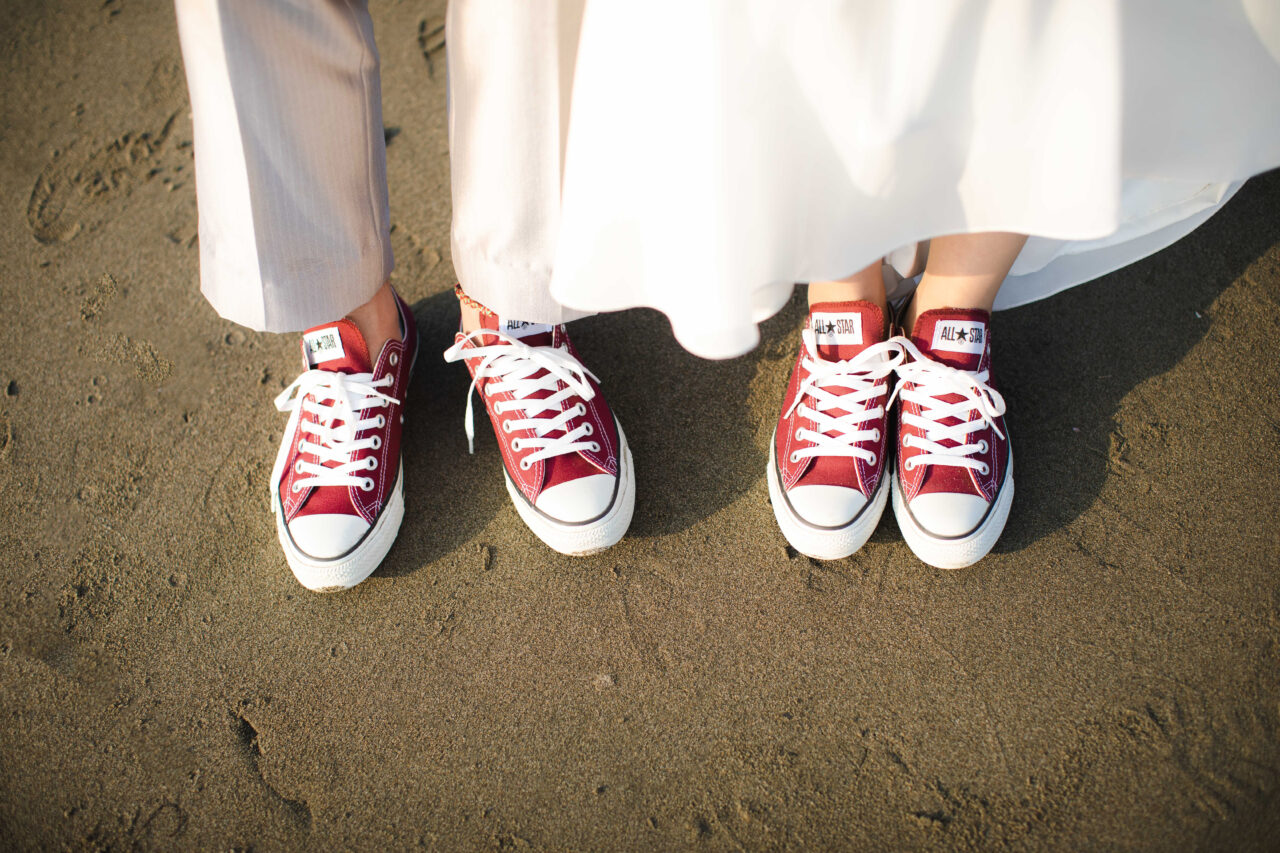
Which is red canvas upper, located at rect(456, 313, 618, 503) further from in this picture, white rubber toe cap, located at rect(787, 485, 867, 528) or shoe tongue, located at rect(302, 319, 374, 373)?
white rubber toe cap, located at rect(787, 485, 867, 528)

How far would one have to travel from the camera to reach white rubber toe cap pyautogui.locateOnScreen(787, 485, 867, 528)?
922 mm

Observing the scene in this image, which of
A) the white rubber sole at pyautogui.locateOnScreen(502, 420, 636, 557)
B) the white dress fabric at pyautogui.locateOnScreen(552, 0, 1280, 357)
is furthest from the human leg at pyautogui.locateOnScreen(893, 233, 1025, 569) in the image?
the white rubber sole at pyautogui.locateOnScreen(502, 420, 636, 557)

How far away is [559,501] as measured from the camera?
97 centimetres

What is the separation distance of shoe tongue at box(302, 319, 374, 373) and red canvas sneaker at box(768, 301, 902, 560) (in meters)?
0.62

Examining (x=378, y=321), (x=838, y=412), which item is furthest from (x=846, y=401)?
(x=378, y=321)

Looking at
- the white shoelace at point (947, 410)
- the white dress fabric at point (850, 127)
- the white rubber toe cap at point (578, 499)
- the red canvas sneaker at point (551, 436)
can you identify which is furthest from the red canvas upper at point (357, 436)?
the white shoelace at point (947, 410)

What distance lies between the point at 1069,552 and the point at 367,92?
106cm

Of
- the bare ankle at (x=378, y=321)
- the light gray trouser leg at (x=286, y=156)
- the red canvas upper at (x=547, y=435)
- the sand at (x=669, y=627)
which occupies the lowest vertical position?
the sand at (x=669, y=627)

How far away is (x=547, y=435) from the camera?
1.01 m

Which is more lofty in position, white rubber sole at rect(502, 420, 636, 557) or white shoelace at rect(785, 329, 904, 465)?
white shoelace at rect(785, 329, 904, 465)

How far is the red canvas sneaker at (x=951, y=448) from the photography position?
0.91m

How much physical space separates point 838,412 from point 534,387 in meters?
0.42

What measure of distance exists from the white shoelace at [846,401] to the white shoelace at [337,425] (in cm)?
60

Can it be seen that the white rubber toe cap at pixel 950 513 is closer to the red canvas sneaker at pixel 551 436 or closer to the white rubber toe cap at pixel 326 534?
the red canvas sneaker at pixel 551 436
